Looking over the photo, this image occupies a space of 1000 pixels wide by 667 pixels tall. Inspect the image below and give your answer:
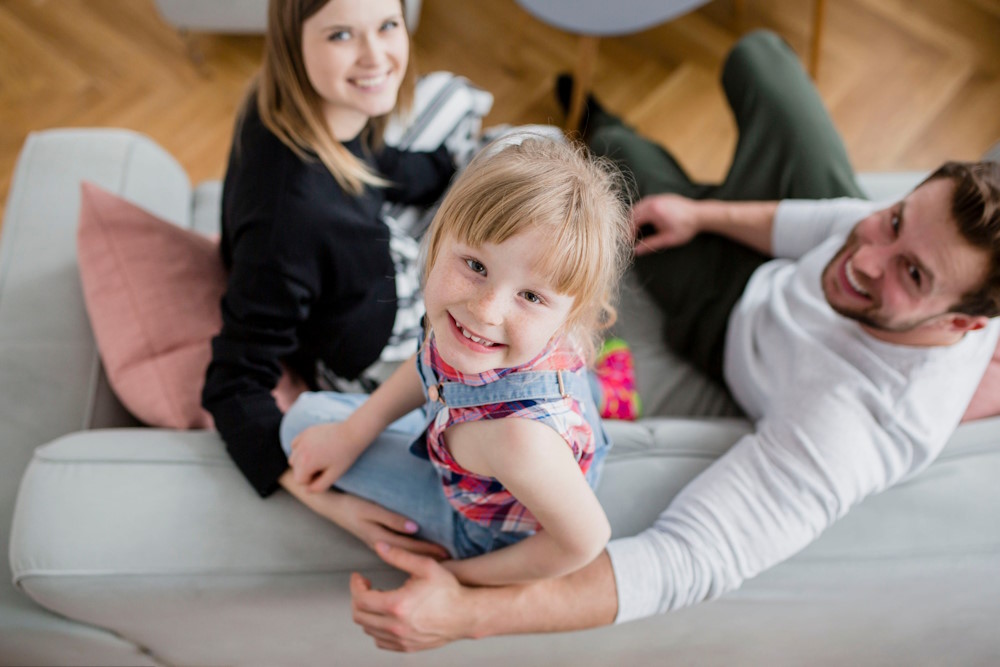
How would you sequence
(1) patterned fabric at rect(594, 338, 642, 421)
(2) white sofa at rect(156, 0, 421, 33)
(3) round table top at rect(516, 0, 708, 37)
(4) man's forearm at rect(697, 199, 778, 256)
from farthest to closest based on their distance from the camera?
(2) white sofa at rect(156, 0, 421, 33) < (3) round table top at rect(516, 0, 708, 37) < (4) man's forearm at rect(697, 199, 778, 256) < (1) patterned fabric at rect(594, 338, 642, 421)

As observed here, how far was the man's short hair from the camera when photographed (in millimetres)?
1011

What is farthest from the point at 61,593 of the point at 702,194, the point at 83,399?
the point at 702,194

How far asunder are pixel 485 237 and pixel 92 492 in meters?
0.62

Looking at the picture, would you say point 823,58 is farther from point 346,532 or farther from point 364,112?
point 346,532

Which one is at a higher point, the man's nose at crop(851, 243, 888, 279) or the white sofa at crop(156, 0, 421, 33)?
the man's nose at crop(851, 243, 888, 279)

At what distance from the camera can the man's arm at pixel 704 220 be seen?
4.52ft

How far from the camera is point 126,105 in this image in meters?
2.18

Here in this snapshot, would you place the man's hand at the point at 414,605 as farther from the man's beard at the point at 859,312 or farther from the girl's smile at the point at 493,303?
the man's beard at the point at 859,312

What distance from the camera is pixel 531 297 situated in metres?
0.74

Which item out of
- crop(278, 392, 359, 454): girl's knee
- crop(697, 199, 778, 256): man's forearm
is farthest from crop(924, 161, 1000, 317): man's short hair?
crop(278, 392, 359, 454): girl's knee

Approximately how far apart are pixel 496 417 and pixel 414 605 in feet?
0.96

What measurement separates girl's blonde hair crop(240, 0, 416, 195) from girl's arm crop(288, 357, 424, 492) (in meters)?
0.31

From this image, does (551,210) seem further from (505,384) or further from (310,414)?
(310,414)

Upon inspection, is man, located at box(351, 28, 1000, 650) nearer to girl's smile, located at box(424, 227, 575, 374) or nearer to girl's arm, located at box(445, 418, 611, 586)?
girl's arm, located at box(445, 418, 611, 586)
